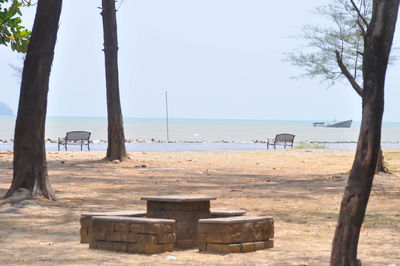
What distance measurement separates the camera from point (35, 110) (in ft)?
48.1

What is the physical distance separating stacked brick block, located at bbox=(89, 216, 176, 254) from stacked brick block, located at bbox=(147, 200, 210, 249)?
0.49 metres

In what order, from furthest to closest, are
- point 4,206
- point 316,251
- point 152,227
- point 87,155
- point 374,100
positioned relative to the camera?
1. point 87,155
2. point 4,206
3. point 316,251
4. point 152,227
5. point 374,100

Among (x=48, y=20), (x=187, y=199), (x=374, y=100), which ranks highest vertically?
(x=48, y=20)

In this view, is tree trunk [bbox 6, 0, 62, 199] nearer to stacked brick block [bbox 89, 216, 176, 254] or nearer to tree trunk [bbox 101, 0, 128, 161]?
stacked brick block [bbox 89, 216, 176, 254]

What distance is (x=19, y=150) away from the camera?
48.3 ft

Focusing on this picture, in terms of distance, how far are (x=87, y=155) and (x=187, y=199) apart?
19.7m

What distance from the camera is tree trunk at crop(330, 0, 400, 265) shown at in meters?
7.04

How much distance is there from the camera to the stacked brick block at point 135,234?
8.88 m

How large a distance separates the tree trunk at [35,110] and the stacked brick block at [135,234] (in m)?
5.82

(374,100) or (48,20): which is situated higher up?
(48,20)

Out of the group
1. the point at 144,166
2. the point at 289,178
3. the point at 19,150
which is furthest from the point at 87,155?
the point at 19,150

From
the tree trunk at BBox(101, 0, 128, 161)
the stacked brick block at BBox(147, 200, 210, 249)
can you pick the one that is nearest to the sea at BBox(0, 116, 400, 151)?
the tree trunk at BBox(101, 0, 128, 161)

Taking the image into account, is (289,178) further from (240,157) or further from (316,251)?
(316,251)

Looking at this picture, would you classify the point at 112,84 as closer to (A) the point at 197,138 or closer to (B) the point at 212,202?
(B) the point at 212,202
